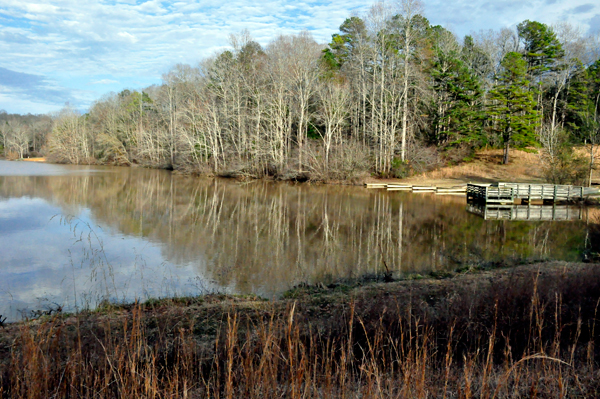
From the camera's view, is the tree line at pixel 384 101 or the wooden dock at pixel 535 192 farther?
the tree line at pixel 384 101

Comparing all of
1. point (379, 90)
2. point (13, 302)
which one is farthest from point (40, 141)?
point (13, 302)

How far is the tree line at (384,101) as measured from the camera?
40.5 m

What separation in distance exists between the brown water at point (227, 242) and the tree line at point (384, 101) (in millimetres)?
13366

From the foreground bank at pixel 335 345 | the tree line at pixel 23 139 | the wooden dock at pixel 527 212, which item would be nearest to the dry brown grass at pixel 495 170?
the wooden dock at pixel 527 212

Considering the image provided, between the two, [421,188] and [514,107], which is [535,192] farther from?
[514,107]

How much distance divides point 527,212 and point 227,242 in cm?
1967

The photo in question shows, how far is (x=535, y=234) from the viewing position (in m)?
19.1

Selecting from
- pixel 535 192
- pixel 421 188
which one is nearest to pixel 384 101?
pixel 421 188

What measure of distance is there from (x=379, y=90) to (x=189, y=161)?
77.8 feet

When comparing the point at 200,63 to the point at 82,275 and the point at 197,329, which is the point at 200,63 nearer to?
the point at 82,275

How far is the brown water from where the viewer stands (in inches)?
Result: 434

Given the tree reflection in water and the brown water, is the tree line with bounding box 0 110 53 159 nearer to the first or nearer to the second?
the tree reflection in water

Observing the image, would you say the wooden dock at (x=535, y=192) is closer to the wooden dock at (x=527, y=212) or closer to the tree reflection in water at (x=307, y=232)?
the wooden dock at (x=527, y=212)

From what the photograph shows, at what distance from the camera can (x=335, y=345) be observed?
202 inches
